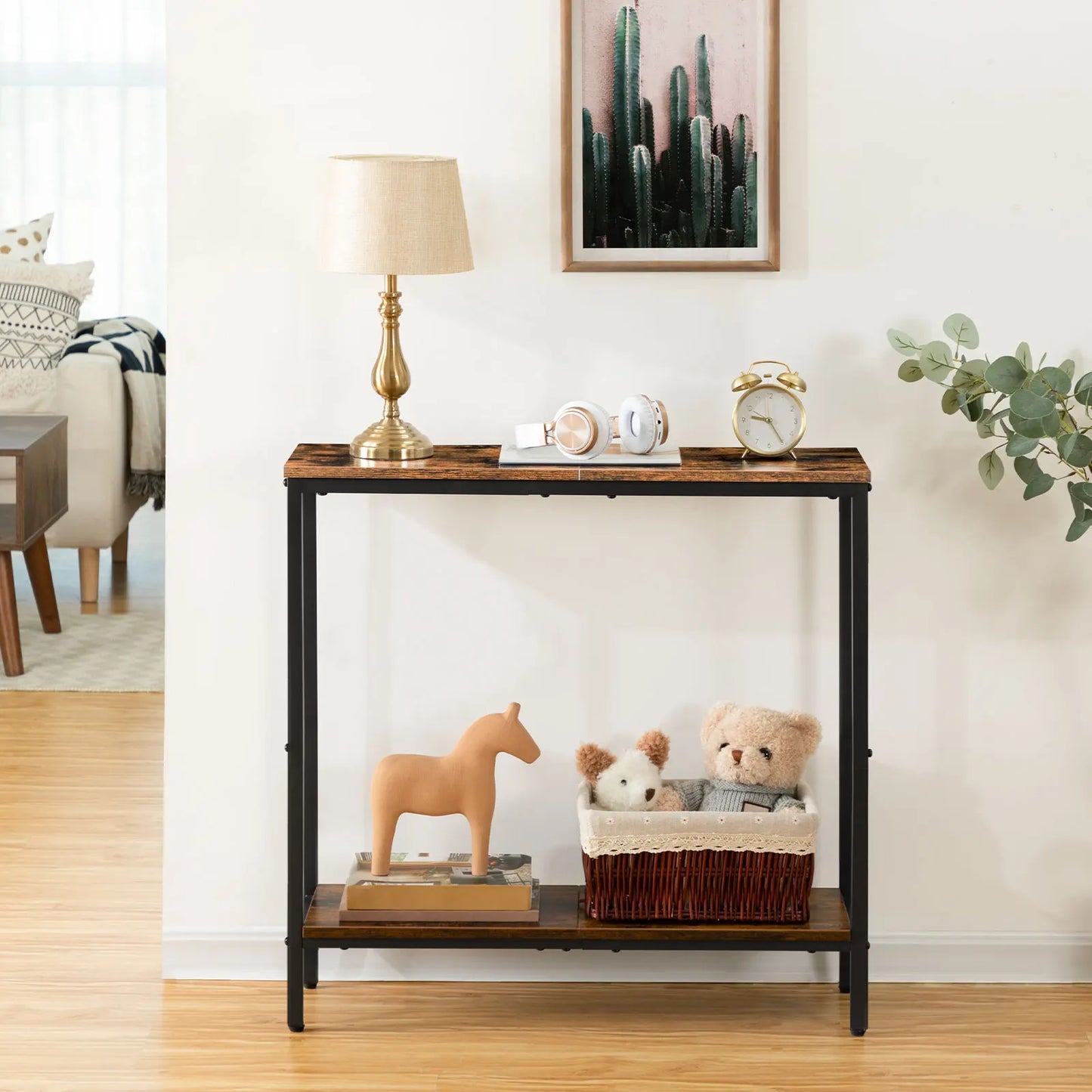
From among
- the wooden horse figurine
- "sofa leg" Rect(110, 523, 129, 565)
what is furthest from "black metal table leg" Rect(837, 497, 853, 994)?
"sofa leg" Rect(110, 523, 129, 565)

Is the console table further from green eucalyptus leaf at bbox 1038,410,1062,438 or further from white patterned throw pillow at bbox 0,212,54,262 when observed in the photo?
white patterned throw pillow at bbox 0,212,54,262

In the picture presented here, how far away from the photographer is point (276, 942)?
92.2 inches

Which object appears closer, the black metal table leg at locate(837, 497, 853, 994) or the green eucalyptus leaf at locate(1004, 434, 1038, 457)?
the green eucalyptus leaf at locate(1004, 434, 1038, 457)

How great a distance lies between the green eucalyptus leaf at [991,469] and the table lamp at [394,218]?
2.61 feet

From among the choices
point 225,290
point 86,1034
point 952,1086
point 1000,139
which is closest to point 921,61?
point 1000,139

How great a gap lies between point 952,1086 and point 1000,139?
138 centimetres

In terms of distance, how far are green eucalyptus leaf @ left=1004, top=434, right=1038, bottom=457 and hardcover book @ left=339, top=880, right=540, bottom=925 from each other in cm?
94

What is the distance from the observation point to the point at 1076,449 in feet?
6.49

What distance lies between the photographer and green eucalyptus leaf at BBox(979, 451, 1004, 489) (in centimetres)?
210

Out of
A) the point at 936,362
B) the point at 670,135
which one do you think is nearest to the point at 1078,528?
the point at 936,362

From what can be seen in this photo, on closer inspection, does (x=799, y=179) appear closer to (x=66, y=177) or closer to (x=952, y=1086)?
(x=952, y=1086)

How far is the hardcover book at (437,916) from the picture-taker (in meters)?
2.10

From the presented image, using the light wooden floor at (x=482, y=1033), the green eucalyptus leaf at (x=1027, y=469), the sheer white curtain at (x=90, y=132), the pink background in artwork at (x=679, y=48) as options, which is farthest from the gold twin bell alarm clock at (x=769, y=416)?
the sheer white curtain at (x=90, y=132)

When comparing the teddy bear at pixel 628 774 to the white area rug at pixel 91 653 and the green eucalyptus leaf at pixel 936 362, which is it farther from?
the white area rug at pixel 91 653
